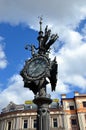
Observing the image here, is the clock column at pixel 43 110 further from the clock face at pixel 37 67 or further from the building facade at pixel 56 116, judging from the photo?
the building facade at pixel 56 116

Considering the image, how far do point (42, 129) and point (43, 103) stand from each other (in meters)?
1.21

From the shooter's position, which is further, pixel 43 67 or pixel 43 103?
pixel 43 67

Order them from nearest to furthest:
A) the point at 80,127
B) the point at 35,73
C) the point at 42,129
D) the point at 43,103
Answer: the point at 42,129, the point at 43,103, the point at 35,73, the point at 80,127

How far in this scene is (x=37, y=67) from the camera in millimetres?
10719

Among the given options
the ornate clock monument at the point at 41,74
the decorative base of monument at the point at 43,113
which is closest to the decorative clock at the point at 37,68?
the ornate clock monument at the point at 41,74

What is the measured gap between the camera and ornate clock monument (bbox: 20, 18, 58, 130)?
9.47 meters

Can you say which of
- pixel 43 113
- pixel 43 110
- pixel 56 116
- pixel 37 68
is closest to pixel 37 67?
pixel 37 68

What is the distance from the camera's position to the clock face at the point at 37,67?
10.4 m

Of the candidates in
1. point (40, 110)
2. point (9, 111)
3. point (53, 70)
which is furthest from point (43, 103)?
point (9, 111)

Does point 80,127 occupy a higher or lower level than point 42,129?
higher

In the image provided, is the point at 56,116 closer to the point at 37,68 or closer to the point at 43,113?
the point at 37,68

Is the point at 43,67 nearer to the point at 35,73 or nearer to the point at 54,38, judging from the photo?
the point at 35,73

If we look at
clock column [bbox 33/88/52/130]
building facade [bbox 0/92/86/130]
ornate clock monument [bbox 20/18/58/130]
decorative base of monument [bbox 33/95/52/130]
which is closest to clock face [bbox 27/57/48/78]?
ornate clock monument [bbox 20/18/58/130]

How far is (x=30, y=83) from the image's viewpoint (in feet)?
33.6
